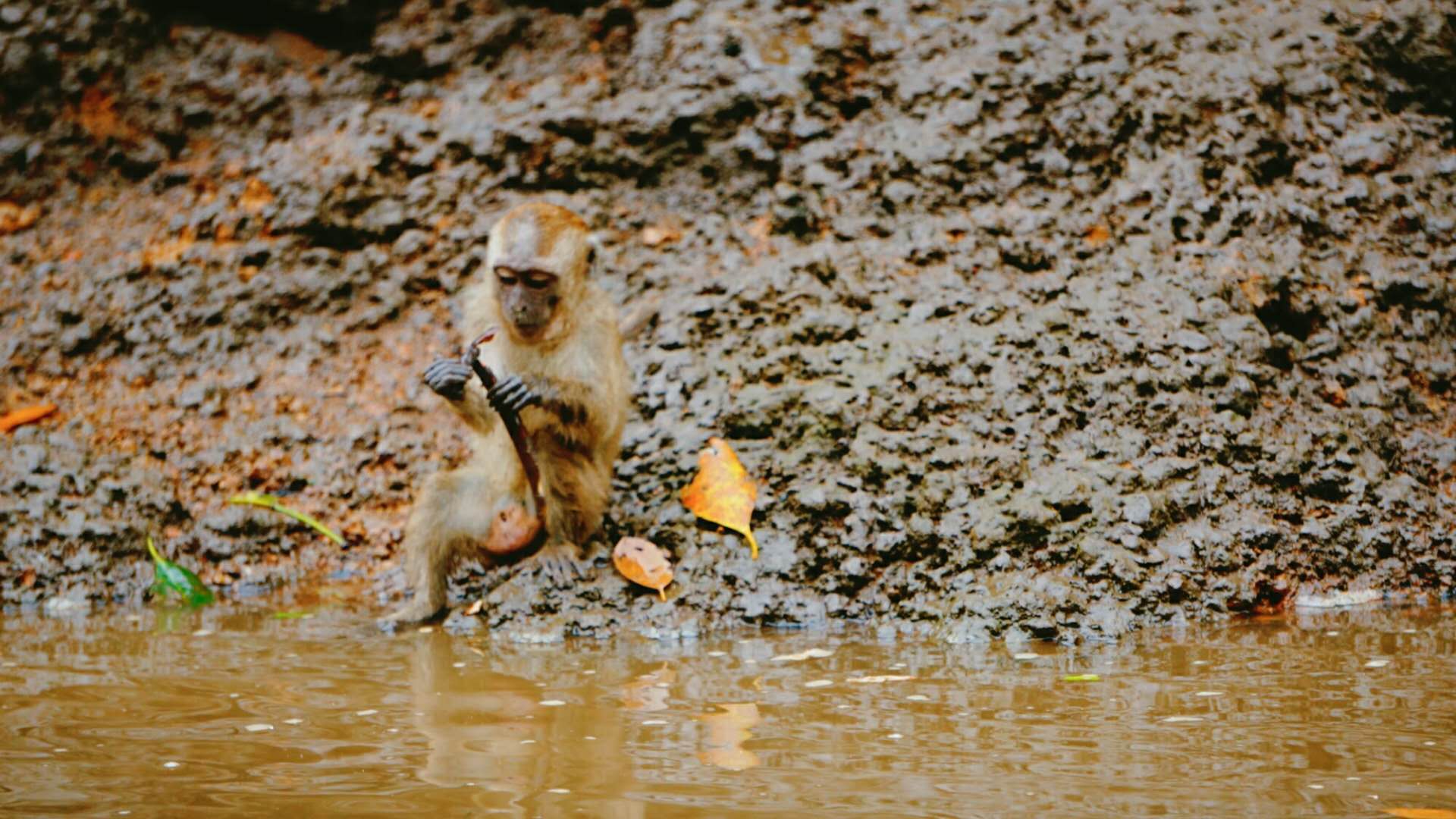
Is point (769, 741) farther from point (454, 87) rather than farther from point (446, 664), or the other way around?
point (454, 87)

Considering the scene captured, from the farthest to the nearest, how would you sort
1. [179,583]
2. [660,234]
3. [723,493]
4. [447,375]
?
[660,234] → [179,583] → [723,493] → [447,375]

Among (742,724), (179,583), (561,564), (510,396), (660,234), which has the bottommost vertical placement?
(179,583)

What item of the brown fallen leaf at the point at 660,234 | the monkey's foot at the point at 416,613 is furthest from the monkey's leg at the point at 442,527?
the brown fallen leaf at the point at 660,234

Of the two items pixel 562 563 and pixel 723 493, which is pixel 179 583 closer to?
pixel 562 563

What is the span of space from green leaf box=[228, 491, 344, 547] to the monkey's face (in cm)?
185

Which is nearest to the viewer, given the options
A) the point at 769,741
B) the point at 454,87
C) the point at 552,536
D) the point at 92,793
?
the point at 92,793

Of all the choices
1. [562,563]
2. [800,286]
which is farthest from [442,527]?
[800,286]

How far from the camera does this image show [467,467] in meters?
5.70

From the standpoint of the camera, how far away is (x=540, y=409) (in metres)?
5.46

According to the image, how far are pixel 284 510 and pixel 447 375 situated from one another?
202 centimetres

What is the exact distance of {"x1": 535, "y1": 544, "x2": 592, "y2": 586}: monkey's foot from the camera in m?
5.39

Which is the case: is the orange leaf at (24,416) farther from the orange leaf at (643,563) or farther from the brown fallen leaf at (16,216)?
the orange leaf at (643,563)

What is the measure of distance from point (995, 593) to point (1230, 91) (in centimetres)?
360

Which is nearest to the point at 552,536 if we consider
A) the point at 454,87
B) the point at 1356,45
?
the point at 454,87
